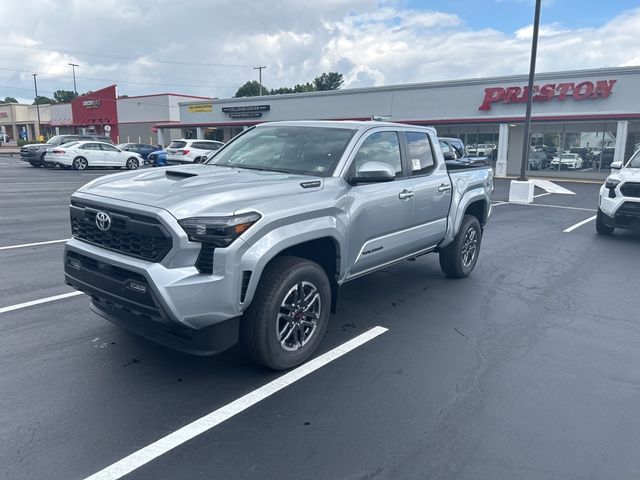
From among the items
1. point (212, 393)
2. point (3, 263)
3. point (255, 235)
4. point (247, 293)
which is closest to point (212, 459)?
→ point (212, 393)

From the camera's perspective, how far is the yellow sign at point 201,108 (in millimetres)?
43438

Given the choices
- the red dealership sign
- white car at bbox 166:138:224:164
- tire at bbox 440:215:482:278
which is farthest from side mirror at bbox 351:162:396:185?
the red dealership sign

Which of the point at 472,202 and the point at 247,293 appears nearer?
the point at 247,293

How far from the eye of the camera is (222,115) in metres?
42.6

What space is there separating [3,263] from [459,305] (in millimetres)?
5999

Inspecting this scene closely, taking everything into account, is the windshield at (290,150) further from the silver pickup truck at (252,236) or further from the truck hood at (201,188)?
the truck hood at (201,188)

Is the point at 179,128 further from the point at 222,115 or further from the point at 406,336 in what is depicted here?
the point at 406,336

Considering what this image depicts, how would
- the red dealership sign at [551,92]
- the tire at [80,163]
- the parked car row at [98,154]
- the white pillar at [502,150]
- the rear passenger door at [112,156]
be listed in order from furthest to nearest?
the white pillar at [502,150] → the rear passenger door at [112,156] → the tire at [80,163] → the red dealership sign at [551,92] → the parked car row at [98,154]

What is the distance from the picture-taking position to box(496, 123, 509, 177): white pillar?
92.2 feet

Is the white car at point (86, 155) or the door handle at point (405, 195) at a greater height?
the door handle at point (405, 195)

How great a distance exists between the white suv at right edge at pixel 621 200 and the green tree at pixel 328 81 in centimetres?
8837

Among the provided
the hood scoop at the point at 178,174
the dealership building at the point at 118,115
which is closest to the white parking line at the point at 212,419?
the hood scoop at the point at 178,174

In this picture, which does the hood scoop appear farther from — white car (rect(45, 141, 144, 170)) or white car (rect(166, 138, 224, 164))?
white car (rect(45, 141, 144, 170))

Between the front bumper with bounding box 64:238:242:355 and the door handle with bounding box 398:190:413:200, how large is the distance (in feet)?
7.45
